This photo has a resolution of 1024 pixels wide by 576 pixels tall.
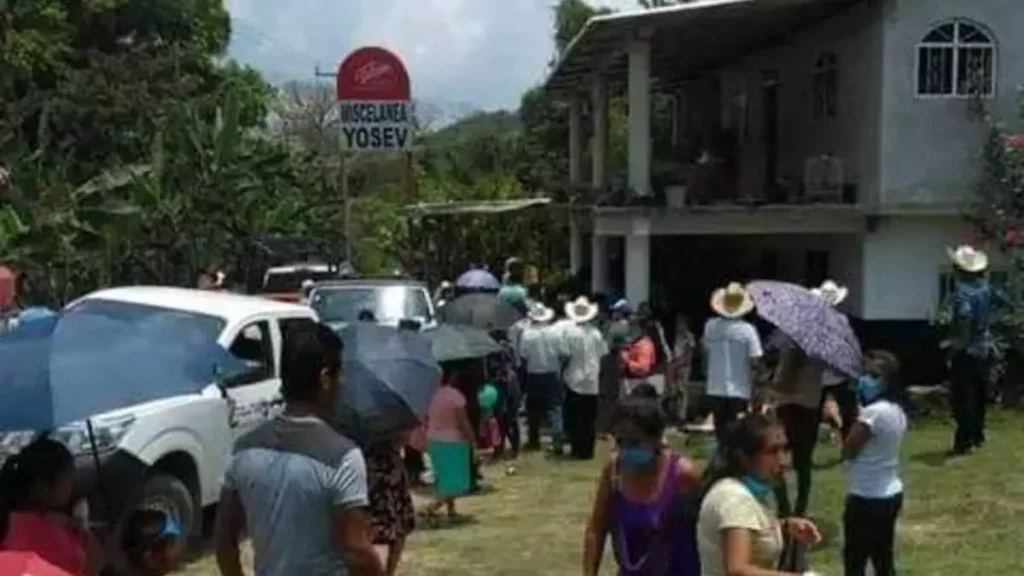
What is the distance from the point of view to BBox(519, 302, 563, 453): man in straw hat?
1783cm

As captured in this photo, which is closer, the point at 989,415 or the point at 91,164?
the point at 989,415

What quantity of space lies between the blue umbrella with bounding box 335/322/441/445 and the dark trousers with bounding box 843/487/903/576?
2411 millimetres

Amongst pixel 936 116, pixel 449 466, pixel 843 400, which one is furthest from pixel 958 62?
pixel 449 466

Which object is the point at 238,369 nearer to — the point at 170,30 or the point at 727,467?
the point at 727,467

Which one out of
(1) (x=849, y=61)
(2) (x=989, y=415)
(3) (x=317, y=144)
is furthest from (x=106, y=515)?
(3) (x=317, y=144)

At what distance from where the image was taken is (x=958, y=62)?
22562 mm

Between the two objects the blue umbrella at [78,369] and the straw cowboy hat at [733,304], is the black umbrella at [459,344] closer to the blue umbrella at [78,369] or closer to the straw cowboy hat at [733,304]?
the straw cowboy hat at [733,304]

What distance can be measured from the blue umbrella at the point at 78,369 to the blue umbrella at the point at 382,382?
802 mm

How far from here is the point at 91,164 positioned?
34719mm

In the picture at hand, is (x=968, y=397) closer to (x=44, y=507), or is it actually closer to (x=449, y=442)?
(x=449, y=442)

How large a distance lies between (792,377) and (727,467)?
16.7 ft

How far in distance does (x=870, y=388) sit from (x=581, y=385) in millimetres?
8249

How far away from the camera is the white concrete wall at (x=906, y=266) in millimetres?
22922

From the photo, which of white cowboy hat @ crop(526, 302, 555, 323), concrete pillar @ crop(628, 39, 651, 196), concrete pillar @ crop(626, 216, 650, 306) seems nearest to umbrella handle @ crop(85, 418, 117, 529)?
white cowboy hat @ crop(526, 302, 555, 323)
